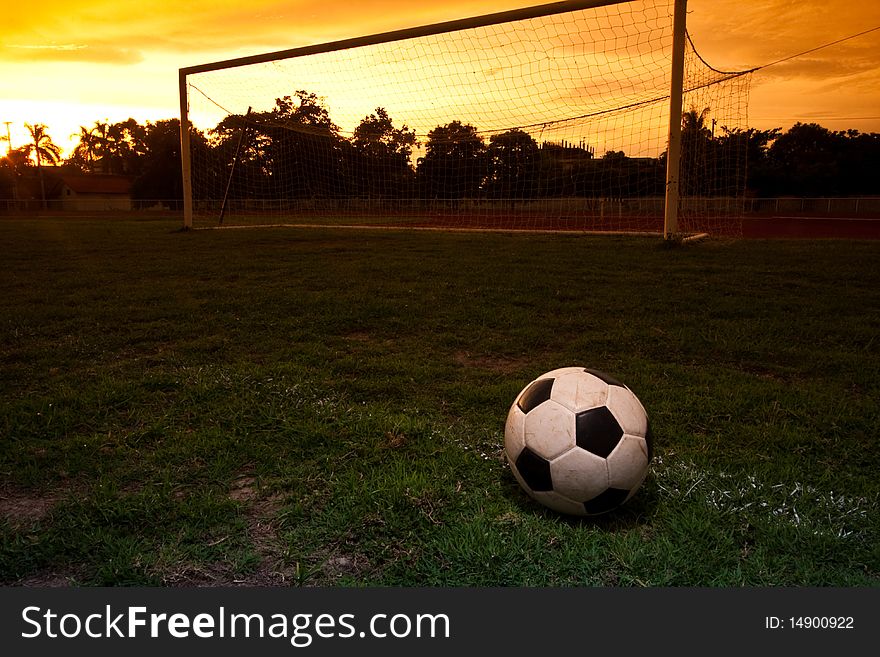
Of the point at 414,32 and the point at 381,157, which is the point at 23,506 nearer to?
the point at 414,32

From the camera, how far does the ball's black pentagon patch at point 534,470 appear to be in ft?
7.54

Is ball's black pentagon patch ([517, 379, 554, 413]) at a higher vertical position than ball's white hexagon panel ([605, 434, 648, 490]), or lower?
higher

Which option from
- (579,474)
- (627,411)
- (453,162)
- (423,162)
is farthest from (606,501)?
(423,162)

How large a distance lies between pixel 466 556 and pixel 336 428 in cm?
131

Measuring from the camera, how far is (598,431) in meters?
2.33

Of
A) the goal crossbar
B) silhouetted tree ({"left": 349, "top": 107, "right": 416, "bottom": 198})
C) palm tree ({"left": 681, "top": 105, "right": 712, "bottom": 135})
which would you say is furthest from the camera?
silhouetted tree ({"left": 349, "top": 107, "right": 416, "bottom": 198})

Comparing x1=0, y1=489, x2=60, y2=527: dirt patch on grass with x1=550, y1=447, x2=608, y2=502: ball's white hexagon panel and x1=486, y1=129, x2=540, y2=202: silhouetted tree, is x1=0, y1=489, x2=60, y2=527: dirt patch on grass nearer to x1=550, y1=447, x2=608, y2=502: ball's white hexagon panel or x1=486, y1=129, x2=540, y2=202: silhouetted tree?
x1=550, y1=447, x2=608, y2=502: ball's white hexagon panel

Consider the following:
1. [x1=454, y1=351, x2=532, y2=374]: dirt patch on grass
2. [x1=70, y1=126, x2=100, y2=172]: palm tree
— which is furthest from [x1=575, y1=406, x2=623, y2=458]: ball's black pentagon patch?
[x1=70, y1=126, x2=100, y2=172]: palm tree

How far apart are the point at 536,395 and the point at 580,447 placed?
1.05 ft

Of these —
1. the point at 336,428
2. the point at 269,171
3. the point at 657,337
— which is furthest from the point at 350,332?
the point at 269,171

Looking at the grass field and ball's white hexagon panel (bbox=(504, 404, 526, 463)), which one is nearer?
the grass field

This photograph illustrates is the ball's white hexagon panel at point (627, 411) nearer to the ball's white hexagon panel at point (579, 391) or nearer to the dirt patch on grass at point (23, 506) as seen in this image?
the ball's white hexagon panel at point (579, 391)

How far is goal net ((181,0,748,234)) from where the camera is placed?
12.5m

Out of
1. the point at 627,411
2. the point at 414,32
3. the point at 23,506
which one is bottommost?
the point at 23,506
